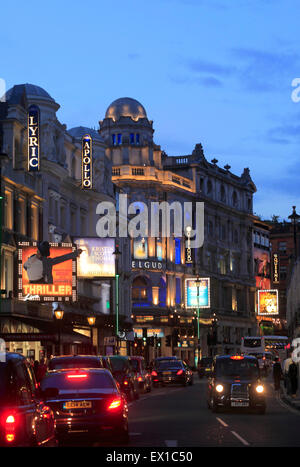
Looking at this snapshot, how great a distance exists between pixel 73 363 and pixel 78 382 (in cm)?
527

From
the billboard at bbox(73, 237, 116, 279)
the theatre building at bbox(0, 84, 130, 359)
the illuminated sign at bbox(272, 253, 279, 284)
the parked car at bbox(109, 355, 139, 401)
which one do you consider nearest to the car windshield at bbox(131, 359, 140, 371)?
the parked car at bbox(109, 355, 139, 401)

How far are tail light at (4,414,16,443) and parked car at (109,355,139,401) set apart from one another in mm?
26747

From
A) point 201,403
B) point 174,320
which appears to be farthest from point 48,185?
point 174,320

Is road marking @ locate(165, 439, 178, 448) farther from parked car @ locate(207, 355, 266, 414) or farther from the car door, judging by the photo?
parked car @ locate(207, 355, 266, 414)

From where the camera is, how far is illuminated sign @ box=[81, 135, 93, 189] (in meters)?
65.5

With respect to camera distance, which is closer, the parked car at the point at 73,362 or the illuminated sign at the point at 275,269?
the parked car at the point at 73,362

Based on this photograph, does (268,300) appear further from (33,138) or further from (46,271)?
(33,138)

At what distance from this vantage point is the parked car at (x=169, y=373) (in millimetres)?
57250

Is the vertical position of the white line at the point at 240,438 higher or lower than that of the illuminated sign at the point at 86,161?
lower

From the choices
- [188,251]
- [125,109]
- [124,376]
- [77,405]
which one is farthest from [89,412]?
[188,251]

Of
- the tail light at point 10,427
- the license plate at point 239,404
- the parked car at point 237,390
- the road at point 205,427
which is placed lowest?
the road at point 205,427

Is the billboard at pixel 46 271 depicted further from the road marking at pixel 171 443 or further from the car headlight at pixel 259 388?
the road marking at pixel 171 443

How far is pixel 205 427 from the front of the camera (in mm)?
24906

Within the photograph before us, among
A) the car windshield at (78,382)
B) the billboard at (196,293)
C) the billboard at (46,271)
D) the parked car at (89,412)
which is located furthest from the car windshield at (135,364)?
the billboard at (196,293)
